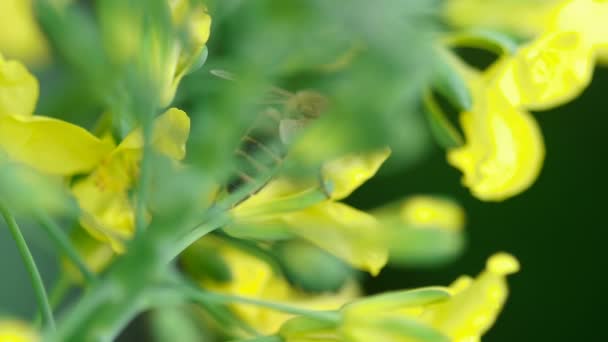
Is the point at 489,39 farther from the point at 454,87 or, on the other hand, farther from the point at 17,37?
the point at 17,37

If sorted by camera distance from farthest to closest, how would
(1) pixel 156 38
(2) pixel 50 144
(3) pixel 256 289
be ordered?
(3) pixel 256 289 → (2) pixel 50 144 → (1) pixel 156 38

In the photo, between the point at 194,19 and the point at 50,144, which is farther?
the point at 50,144

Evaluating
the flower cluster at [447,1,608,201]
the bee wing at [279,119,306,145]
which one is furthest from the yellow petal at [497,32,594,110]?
the bee wing at [279,119,306,145]

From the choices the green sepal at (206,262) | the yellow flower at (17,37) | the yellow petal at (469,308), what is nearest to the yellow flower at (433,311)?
the yellow petal at (469,308)

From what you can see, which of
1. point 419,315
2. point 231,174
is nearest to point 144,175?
point 231,174

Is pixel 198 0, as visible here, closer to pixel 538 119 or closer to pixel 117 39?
pixel 117 39

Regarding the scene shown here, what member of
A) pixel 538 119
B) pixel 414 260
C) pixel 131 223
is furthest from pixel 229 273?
pixel 538 119

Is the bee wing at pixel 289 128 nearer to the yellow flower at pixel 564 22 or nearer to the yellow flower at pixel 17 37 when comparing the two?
the yellow flower at pixel 564 22
